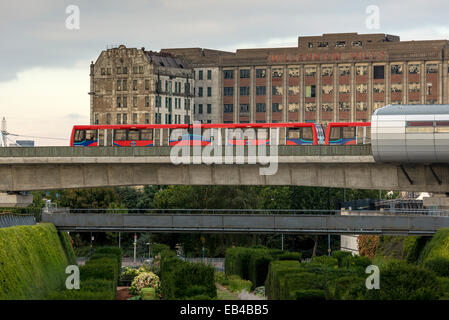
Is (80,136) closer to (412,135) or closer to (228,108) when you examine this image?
(412,135)

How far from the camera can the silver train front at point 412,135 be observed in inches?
2901

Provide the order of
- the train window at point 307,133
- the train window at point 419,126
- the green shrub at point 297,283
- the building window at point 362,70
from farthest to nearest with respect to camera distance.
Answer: the building window at point 362,70 < the train window at point 307,133 < the train window at point 419,126 < the green shrub at point 297,283

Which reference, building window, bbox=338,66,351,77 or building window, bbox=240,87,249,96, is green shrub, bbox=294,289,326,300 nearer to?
building window, bbox=338,66,351,77

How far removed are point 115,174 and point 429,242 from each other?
93.2ft

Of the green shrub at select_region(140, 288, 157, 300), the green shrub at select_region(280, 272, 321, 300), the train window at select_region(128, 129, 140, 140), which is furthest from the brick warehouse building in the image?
the green shrub at select_region(280, 272, 321, 300)

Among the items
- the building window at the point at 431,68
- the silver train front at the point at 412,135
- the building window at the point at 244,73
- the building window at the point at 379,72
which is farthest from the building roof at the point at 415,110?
the building window at the point at 244,73

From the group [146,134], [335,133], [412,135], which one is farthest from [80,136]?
[412,135]

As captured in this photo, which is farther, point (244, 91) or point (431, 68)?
point (244, 91)

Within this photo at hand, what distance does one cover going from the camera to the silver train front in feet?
242

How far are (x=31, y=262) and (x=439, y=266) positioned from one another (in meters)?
26.5

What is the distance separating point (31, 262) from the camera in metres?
57.4

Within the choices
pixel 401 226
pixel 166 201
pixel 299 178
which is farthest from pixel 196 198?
pixel 401 226

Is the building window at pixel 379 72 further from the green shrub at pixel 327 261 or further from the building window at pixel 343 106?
the green shrub at pixel 327 261

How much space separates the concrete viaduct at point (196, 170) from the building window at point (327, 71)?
4133 inches
